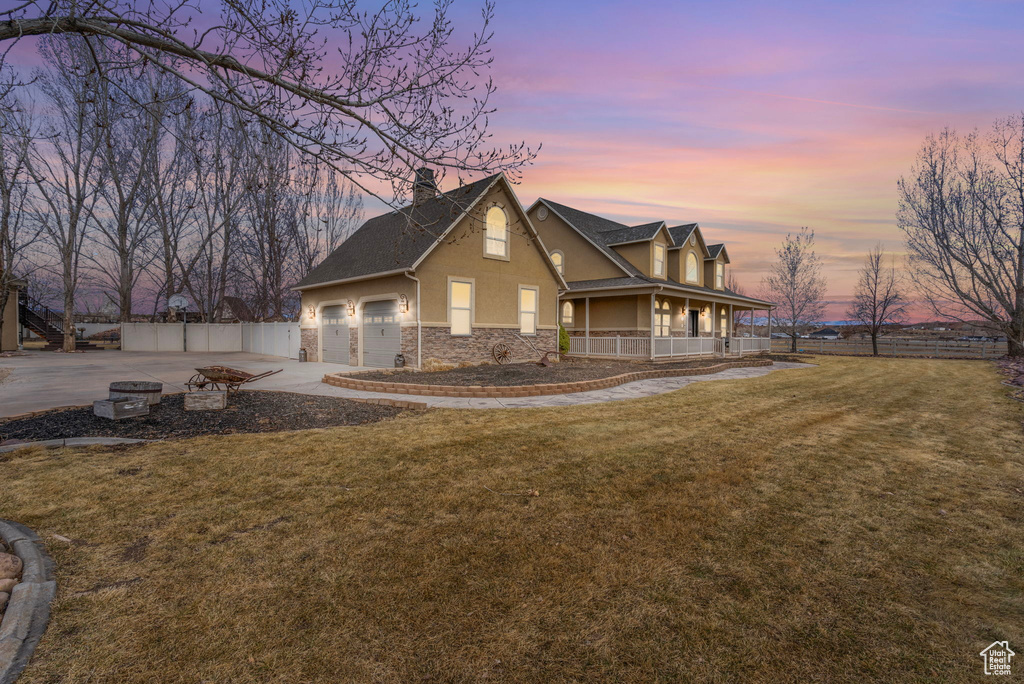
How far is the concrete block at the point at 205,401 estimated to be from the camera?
7.98 m

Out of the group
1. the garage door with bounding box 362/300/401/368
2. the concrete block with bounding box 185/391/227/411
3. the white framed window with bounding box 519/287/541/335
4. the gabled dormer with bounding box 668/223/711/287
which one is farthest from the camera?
the gabled dormer with bounding box 668/223/711/287

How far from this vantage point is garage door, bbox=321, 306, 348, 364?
1922cm

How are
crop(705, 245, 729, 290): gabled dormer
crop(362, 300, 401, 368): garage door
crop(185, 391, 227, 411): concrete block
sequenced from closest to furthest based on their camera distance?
crop(185, 391, 227, 411): concrete block < crop(362, 300, 401, 368): garage door < crop(705, 245, 729, 290): gabled dormer

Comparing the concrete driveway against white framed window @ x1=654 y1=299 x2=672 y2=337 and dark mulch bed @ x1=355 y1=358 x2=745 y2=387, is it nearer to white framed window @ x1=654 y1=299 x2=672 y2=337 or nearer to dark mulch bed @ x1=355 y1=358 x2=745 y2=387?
dark mulch bed @ x1=355 y1=358 x2=745 y2=387

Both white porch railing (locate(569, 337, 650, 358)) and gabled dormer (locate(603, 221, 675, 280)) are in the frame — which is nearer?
white porch railing (locate(569, 337, 650, 358))

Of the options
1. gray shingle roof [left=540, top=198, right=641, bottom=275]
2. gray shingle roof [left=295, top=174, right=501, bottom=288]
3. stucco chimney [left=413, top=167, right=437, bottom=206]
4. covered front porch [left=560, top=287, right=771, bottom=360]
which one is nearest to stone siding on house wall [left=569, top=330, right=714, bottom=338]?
covered front porch [left=560, top=287, right=771, bottom=360]

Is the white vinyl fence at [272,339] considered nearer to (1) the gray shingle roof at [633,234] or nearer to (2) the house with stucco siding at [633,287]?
(2) the house with stucco siding at [633,287]

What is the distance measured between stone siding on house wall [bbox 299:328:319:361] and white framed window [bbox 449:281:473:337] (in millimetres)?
8685

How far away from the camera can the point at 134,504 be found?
13.5ft

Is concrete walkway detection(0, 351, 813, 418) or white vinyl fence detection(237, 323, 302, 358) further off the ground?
white vinyl fence detection(237, 323, 302, 358)

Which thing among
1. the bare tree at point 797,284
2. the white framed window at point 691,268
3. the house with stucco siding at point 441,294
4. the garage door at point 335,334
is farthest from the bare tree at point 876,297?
the garage door at point 335,334

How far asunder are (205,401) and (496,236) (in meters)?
12.1

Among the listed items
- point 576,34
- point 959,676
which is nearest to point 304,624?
point 959,676

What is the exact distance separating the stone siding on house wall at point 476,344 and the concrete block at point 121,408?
8.74 meters
